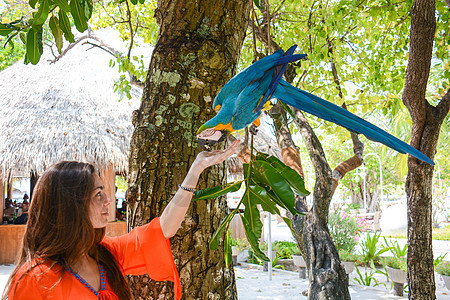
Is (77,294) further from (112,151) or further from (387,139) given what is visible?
(112,151)

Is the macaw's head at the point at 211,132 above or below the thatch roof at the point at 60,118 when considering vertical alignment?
below

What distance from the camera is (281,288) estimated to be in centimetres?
492

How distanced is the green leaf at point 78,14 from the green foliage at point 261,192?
694mm

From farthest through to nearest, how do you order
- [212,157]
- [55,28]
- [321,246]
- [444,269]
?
[444,269] → [321,246] → [55,28] → [212,157]

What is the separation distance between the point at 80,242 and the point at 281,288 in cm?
437

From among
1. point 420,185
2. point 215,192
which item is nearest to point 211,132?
point 215,192

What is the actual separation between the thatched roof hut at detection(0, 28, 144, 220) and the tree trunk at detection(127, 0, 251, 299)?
5005 mm

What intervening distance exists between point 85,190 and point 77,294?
0.26 metres

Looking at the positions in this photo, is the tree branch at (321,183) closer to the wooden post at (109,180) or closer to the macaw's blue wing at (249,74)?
the macaw's blue wing at (249,74)

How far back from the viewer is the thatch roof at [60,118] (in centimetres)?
579

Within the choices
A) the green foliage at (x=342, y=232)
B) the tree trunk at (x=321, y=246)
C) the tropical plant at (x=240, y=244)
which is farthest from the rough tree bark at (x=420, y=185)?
the tropical plant at (x=240, y=244)

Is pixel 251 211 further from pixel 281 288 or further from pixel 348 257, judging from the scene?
pixel 348 257

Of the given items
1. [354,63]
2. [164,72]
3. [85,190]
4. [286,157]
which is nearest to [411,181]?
[286,157]

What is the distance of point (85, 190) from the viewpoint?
1.00 meters
